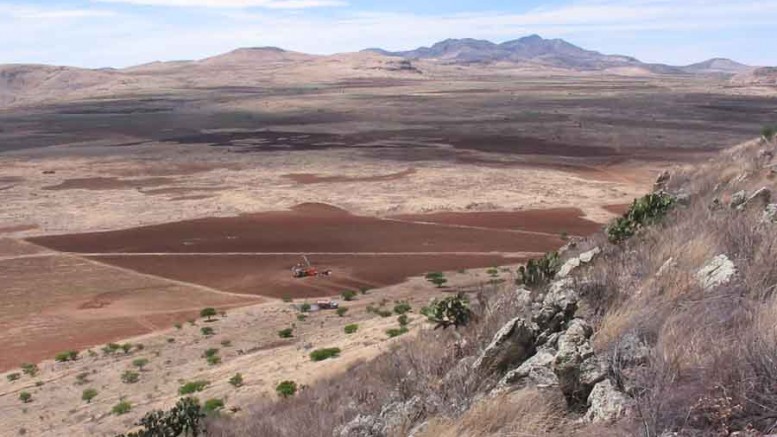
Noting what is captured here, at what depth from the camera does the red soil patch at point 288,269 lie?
92.3 ft

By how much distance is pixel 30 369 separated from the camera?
19422 millimetres

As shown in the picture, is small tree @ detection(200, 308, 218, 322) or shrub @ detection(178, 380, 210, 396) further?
small tree @ detection(200, 308, 218, 322)

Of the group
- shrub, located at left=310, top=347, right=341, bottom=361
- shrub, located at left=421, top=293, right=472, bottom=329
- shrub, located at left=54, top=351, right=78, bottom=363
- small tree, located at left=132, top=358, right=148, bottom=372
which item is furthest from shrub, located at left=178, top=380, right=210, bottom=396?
shrub, located at left=421, top=293, right=472, bottom=329

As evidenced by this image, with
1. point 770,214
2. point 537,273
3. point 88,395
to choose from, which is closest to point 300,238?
point 88,395

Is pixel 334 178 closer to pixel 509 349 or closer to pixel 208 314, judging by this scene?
pixel 208 314

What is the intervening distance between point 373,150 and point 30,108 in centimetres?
9593

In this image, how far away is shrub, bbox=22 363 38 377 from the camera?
62.8ft

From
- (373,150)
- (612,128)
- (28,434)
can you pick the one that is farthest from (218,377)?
(612,128)

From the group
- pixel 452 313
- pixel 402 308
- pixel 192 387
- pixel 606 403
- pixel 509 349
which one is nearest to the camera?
pixel 606 403

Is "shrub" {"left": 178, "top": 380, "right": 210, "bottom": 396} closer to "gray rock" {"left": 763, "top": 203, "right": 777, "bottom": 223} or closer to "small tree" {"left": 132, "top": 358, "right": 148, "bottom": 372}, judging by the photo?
"small tree" {"left": 132, "top": 358, "right": 148, "bottom": 372}

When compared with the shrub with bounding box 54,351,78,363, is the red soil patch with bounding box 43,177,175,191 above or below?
above

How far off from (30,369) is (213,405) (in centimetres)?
895

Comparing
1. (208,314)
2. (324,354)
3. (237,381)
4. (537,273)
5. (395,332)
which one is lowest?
(208,314)

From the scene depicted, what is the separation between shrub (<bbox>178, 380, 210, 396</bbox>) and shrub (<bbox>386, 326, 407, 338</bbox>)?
444 cm
